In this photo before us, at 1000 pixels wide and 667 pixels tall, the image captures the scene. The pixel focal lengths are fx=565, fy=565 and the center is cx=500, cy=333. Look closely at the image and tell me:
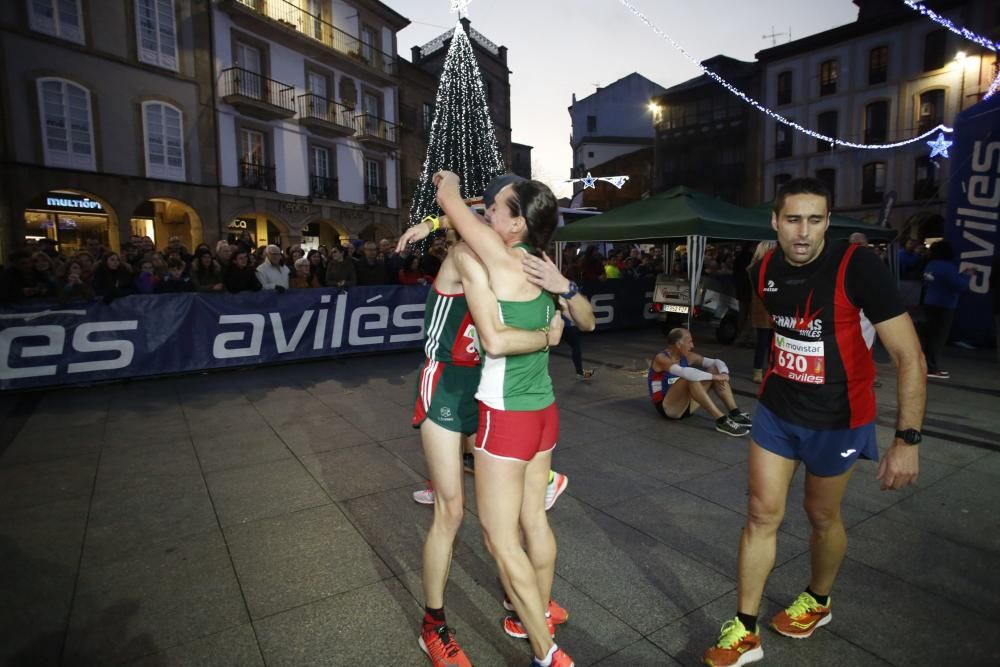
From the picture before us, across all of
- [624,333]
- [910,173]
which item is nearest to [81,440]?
[624,333]

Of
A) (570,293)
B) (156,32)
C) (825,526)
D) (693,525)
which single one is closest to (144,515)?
(570,293)

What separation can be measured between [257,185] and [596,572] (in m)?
21.1

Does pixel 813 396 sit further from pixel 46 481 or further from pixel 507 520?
pixel 46 481

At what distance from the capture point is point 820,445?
2.32 meters

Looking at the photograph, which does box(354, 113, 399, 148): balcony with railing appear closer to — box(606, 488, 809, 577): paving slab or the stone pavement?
the stone pavement

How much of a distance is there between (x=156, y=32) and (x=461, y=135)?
12.1 metres

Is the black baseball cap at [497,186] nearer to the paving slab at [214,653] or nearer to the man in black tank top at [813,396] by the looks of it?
the man in black tank top at [813,396]

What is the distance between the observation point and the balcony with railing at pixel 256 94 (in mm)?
19438

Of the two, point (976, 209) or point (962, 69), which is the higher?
point (962, 69)

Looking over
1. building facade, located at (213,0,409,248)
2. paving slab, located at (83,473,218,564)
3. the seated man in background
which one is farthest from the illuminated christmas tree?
paving slab, located at (83,473,218,564)

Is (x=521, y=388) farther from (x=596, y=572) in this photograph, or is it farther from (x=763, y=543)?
(x=596, y=572)

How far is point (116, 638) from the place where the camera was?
250 centimetres

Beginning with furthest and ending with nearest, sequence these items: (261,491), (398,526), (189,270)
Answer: (189,270), (261,491), (398,526)

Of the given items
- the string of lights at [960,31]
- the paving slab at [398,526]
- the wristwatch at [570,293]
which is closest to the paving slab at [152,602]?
the paving slab at [398,526]
